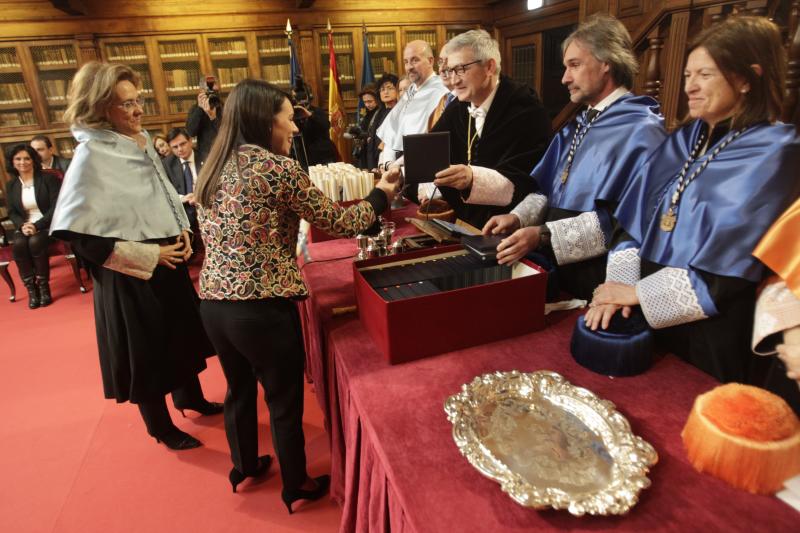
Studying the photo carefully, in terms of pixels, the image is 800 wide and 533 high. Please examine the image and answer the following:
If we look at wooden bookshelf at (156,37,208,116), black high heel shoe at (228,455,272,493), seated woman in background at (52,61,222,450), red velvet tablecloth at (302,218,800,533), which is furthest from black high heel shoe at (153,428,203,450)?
wooden bookshelf at (156,37,208,116)

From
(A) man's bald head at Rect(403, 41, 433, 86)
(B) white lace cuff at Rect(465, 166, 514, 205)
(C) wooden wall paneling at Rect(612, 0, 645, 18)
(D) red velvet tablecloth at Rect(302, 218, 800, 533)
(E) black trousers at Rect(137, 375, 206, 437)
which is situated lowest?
(E) black trousers at Rect(137, 375, 206, 437)

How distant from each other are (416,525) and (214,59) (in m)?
6.81

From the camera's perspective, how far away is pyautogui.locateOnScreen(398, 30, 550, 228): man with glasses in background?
177 centimetres

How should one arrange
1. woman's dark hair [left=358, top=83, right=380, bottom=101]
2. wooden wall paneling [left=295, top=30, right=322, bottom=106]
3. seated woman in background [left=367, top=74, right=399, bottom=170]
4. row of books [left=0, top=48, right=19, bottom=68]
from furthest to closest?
1. wooden wall paneling [left=295, top=30, right=322, bottom=106]
2. row of books [left=0, top=48, right=19, bottom=68]
3. woman's dark hair [left=358, top=83, right=380, bottom=101]
4. seated woman in background [left=367, top=74, right=399, bottom=170]

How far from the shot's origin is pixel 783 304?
917 millimetres

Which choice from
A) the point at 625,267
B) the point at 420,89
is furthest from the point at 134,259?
the point at 420,89

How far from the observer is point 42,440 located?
2.28 meters

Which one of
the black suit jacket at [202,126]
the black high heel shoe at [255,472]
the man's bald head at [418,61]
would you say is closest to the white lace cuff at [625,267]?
the black high heel shoe at [255,472]

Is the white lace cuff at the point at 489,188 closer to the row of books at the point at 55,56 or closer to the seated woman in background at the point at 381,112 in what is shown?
the seated woman in background at the point at 381,112

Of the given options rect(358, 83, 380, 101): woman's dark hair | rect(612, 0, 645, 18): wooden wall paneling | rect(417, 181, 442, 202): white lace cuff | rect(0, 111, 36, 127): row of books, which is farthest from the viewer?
rect(0, 111, 36, 127): row of books

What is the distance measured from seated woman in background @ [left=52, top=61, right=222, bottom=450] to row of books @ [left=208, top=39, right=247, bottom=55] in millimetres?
5178

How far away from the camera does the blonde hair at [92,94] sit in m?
1.56

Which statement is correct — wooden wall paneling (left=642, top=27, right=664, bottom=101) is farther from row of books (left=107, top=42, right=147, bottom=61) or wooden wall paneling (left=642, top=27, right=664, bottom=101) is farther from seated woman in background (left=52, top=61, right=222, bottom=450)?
row of books (left=107, top=42, right=147, bottom=61)

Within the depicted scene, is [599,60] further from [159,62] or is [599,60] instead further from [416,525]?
[159,62]
